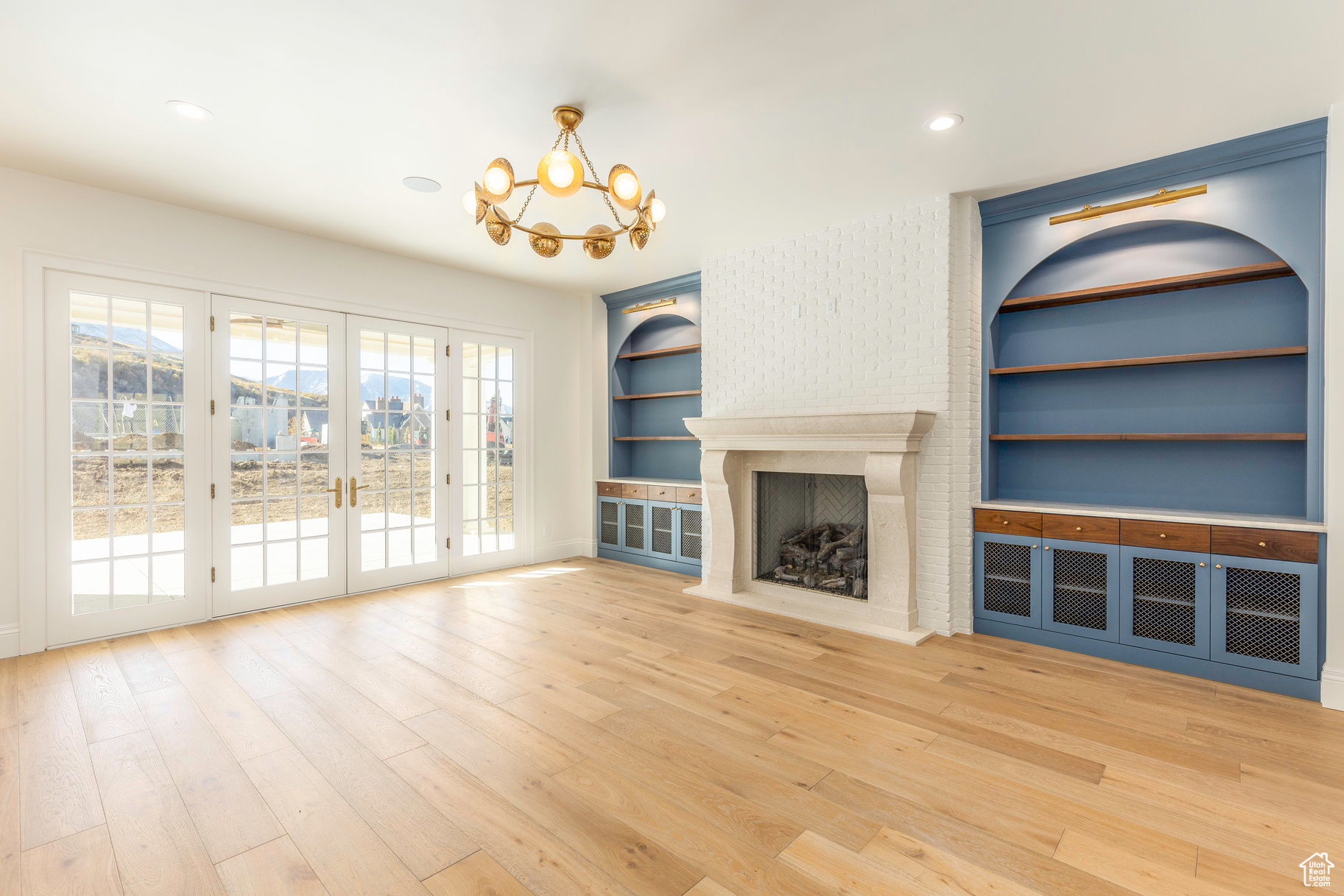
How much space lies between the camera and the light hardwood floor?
180 cm

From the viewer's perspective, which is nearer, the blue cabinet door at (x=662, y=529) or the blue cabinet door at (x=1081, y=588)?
the blue cabinet door at (x=1081, y=588)

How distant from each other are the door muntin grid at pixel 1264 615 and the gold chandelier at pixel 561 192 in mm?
3488

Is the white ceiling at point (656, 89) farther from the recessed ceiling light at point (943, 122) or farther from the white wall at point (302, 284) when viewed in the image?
the white wall at point (302, 284)

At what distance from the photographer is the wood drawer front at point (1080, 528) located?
347cm

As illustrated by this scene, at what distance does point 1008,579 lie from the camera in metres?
3.88

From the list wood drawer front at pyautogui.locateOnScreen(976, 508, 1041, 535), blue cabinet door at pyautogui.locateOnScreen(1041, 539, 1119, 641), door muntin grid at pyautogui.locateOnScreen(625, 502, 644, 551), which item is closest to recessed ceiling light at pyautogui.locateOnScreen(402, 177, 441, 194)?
door muntin grid at pyautogui.locateOnScreen(625, 502, 644, 551)

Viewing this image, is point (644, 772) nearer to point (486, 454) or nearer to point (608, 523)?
point (486, 454)

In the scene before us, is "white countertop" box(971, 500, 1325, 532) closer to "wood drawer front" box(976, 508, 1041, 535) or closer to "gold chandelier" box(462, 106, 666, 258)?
"wood drawer front" box(976, 508, 1041, 535)

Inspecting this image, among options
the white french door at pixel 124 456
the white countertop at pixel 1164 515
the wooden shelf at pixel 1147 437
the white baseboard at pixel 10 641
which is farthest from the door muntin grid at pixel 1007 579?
the white baseboard at pixel 10 641

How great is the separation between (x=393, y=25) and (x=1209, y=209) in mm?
4149

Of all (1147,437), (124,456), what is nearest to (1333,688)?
(1147,437)

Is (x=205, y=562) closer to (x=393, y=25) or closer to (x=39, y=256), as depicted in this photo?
(x=39, y=256)

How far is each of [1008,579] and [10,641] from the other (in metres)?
6.03

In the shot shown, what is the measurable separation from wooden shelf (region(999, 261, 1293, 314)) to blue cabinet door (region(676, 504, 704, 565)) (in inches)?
117
